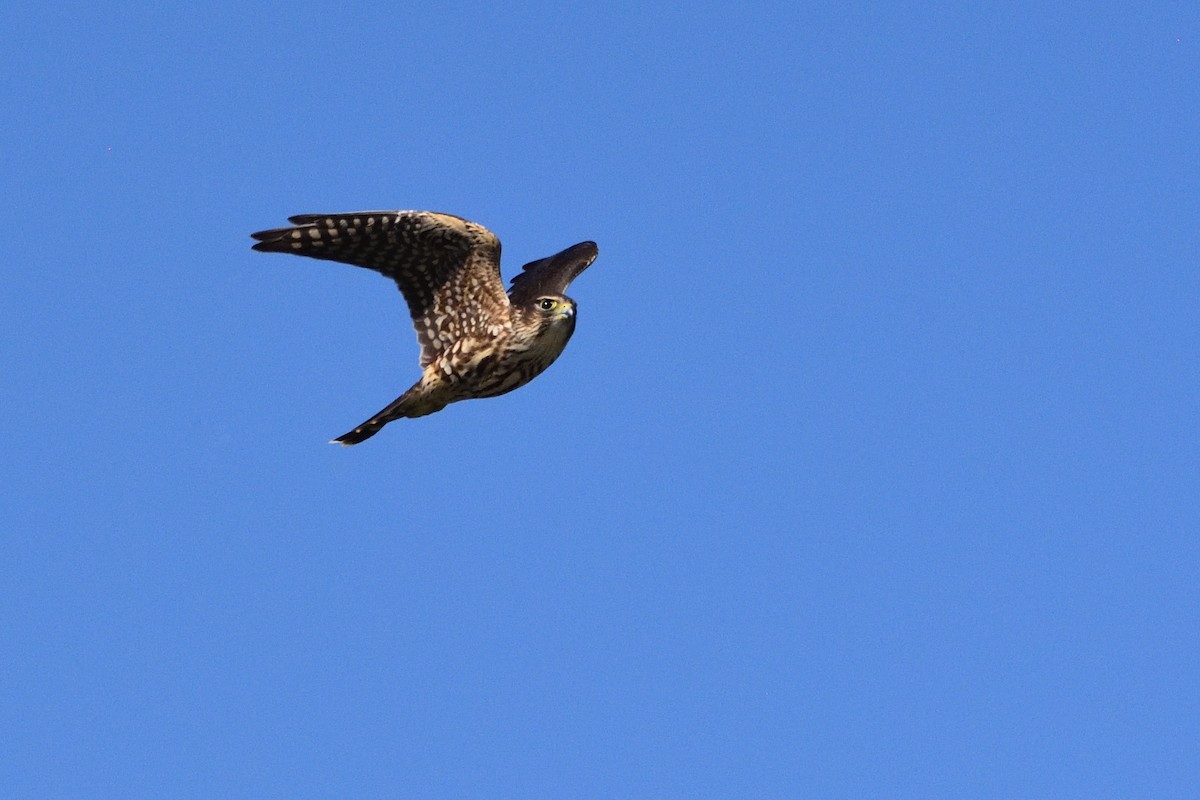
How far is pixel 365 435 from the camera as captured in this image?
19.4 meters

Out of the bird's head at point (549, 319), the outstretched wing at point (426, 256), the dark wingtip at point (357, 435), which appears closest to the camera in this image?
the outstretched wing at point (426, 256)

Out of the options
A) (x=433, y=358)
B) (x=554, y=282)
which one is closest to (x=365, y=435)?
(x=433, y=358)

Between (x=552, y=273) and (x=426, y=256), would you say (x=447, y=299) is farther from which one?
(x=552, y=273)

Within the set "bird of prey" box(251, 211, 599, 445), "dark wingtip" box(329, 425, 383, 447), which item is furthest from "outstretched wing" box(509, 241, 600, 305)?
"dark wingtip" box(329, 425, 383, 447)

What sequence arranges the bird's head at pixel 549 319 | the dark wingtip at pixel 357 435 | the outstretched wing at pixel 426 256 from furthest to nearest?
1. the dark wingtip at pixel 357 435
2. the bird's head at pixel 549 319
3. the outstretched wing at pixel 426 256

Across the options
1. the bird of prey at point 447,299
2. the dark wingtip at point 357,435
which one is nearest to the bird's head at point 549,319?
the bird of prey at point 447,299

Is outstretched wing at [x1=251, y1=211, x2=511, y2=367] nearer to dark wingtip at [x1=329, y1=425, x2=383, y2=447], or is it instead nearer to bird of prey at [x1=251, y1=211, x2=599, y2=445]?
bird of prey at [x1=251, y1=211, x2=599, y2=445]

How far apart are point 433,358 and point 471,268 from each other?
3.28 feet

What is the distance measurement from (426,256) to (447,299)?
1.70 feet

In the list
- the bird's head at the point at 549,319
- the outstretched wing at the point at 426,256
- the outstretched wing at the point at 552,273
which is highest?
the outstretched wing at the point at 552,273

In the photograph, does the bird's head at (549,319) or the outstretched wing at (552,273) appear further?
the outstretched wing at (552,273)

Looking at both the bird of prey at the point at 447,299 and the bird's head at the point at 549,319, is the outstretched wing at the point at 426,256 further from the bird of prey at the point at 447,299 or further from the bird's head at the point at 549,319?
the bird's head at the point at 549,319

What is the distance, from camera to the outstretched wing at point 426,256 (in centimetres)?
1839

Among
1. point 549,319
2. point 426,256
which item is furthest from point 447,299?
point 549,319
